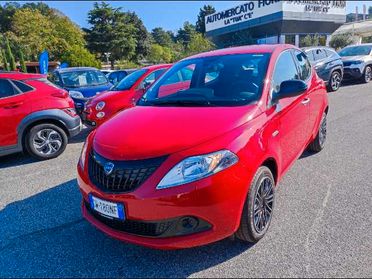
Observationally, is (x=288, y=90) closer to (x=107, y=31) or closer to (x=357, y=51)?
(x=357, y=51)

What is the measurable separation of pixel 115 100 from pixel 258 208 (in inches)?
194

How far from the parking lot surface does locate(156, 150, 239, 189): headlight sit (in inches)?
30.8

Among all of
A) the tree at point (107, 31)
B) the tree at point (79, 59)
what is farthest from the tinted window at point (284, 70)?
the tree at point (107, 31)

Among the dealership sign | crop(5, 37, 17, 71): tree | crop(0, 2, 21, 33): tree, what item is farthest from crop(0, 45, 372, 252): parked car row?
crop(0, 2, 21, 33): tree

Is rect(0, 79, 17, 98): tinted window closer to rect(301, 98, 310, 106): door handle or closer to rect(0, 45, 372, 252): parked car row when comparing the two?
rect(0, 45, 372, 252): parked car row

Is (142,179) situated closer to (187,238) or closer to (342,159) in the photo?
(187,238)

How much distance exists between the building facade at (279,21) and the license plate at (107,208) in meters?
34.7

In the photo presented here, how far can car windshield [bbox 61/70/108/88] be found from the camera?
945 centimetres

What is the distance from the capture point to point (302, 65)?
4.30m

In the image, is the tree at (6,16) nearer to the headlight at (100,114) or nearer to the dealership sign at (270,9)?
the dealership sign at (270,9)

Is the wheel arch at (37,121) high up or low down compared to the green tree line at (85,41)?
down

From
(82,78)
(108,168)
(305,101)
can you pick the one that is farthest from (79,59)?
(108,168)

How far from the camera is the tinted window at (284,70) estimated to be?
3236 mm

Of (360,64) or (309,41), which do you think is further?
(309,41)
